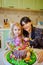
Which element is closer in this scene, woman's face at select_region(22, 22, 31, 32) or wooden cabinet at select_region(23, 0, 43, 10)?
woman's face at select_region(22, 22, 31, 32)

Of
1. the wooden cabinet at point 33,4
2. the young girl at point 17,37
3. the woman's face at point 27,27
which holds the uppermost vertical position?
the wooden cabinet at point 33,4

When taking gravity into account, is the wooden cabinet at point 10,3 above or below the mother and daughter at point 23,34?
above

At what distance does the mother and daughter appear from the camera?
1.51 meters

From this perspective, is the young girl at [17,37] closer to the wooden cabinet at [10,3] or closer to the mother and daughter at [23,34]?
the mother and daughter at [23,34]

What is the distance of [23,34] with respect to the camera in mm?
1532

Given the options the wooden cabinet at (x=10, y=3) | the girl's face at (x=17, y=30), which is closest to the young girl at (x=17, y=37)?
the girl's face at (x=17, y=30)

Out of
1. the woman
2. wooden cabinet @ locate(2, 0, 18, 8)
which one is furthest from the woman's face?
wooden cabinet @ locate(2, 0, 18, 8)

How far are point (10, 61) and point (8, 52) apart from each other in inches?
3.5

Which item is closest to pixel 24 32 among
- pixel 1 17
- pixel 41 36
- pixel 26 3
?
pixel 41 36

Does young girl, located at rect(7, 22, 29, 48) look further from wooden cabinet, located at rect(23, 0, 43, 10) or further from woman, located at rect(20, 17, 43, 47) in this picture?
wooden cabinet, located at rect(23, 0, 43, 10)

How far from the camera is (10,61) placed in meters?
1.54

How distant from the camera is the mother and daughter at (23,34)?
1515mm

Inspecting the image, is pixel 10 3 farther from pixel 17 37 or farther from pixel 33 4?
pixel 17 37

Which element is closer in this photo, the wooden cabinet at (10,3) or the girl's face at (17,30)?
the girl's face at (17,30)
